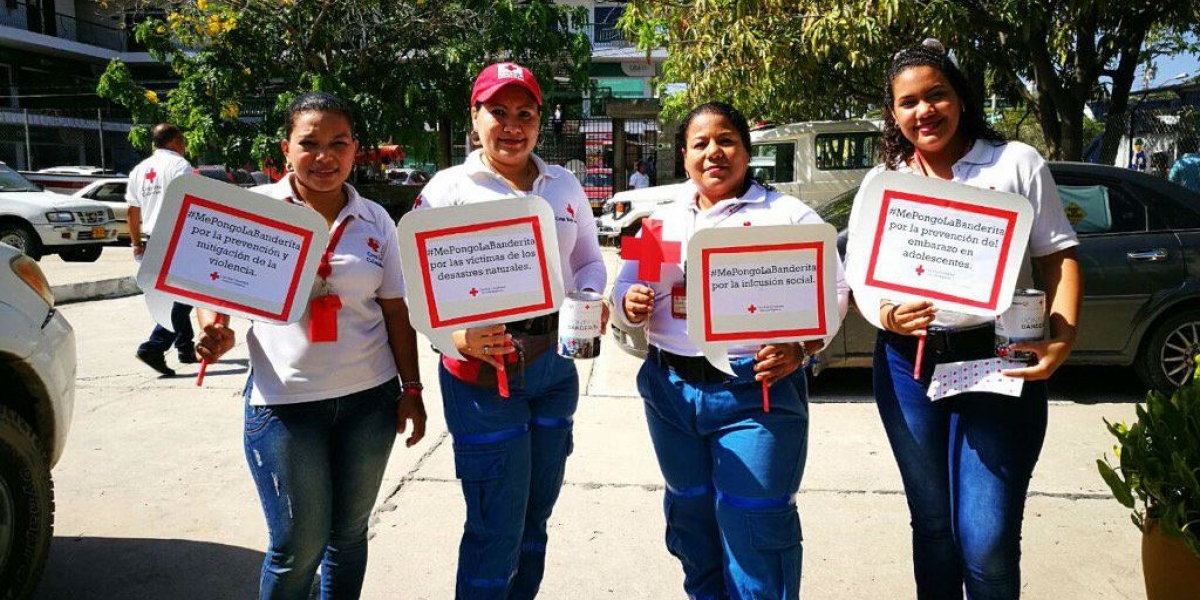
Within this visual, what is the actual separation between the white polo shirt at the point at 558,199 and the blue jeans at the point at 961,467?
88cm

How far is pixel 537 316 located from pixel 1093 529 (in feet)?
9.13

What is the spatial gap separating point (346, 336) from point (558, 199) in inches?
28.3

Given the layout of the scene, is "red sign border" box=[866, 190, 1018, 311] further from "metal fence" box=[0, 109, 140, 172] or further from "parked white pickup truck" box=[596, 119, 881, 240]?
"metal fence" box=[0, 109, 140, 172]

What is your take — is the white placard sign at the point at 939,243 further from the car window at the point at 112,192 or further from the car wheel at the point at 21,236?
the car window at the point at 112,192

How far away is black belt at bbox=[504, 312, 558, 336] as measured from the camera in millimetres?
2520

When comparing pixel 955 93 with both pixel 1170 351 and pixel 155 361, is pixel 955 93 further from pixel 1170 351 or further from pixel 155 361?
pixel 155 361

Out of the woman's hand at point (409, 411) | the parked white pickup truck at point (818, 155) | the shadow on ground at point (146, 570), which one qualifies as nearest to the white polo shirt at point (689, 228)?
the woman's hand at point (409, 411)

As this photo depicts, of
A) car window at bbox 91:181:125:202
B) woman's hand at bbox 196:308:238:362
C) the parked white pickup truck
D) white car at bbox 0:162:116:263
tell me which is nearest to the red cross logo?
woman's hand at bbox 196:308:238:362

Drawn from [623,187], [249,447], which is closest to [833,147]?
[249,447]

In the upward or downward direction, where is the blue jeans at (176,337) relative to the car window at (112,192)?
downward

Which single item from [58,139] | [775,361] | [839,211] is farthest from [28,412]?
[58,139]

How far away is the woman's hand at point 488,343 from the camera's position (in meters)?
2.36

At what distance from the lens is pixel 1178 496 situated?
2.56m

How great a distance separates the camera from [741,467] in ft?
7.88
